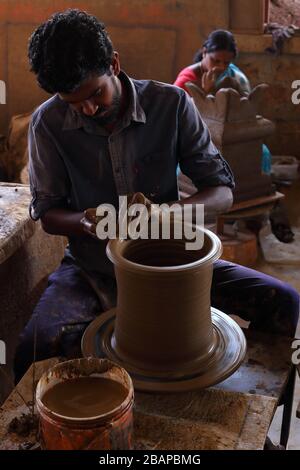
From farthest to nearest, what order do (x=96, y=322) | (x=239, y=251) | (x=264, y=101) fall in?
(x=264, y=101), (x=239, y=251), (x=96, y=322)

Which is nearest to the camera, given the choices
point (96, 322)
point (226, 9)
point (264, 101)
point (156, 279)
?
point (156, 279)

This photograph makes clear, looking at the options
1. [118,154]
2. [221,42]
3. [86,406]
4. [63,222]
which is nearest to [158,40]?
[221,42]

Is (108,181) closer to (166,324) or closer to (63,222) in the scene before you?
(63,222)

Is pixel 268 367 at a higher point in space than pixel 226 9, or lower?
lower

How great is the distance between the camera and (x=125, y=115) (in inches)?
97.2

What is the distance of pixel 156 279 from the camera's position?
1872mm

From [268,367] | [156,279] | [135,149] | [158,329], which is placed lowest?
[268,367]

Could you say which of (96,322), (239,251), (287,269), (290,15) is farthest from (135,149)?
(290,15)

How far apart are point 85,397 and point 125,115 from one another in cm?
122

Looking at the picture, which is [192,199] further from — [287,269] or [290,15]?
[290,15]

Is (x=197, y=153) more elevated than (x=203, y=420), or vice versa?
(x=197, y=153)

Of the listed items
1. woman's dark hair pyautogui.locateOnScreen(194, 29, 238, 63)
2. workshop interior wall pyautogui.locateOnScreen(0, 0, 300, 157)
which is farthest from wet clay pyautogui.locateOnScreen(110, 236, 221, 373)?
workshop interior wall pyautogui.locateOnScreen(0, 0, 300, 157)

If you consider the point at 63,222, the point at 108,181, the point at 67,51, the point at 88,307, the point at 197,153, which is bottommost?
the point at 88,307

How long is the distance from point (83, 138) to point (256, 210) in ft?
8.05
